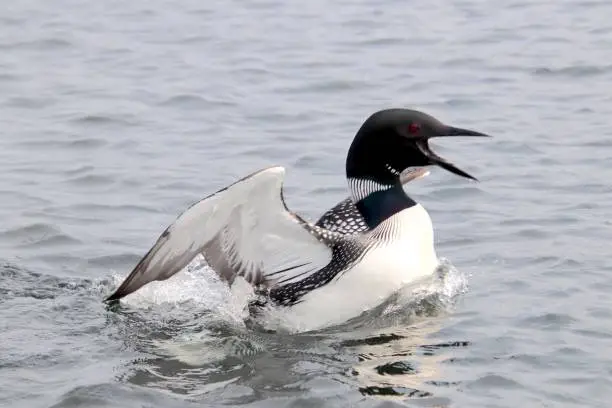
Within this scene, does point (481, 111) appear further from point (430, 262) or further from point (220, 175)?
point (430, 262)

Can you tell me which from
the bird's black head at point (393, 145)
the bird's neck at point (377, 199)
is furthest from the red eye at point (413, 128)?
the bird's neck at point (377, 199)

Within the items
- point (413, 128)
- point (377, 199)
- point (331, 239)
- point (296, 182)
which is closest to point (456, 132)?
point (413, 128)

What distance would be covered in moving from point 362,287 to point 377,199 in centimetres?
54

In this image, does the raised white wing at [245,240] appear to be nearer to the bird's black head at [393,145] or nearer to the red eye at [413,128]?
the bird's black head at [393,145]

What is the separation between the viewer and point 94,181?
10.3 meters

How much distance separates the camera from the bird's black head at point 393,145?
7914 millimetres

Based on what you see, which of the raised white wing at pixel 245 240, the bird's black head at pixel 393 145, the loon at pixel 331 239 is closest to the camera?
the raised white wing at pixel 245 240

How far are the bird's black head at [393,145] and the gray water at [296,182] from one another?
68 centimetres

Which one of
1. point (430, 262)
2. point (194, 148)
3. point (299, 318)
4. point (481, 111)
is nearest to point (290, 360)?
point (299, 318)

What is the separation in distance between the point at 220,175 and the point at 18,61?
376cm

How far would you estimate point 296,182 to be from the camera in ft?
33.2

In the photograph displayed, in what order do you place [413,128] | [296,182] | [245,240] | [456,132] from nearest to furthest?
[245,240] → [456,132] → [413,128] → [296,182]

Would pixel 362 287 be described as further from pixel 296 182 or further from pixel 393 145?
pixel 296 182

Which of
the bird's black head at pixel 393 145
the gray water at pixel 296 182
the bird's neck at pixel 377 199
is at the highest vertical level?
the bird's black head at pixel 393 145
